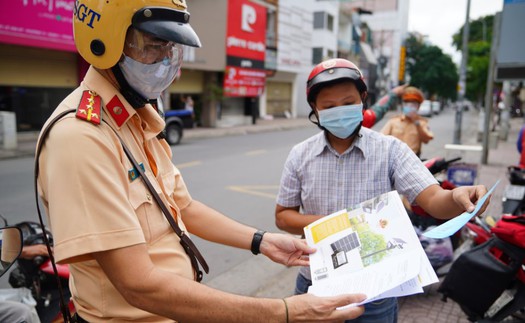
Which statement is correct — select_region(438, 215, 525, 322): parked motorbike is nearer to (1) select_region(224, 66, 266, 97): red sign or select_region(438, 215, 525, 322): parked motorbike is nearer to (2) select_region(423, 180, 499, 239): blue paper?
(2) select_region(423, 180, 499, 239): blue paper

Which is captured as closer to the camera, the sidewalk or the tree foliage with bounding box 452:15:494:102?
the sidewalk

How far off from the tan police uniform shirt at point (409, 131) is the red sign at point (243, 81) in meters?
16.2

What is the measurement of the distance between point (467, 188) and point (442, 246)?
8.15ft

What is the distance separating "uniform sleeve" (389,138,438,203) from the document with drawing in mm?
375

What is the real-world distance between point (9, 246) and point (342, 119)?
1.55m

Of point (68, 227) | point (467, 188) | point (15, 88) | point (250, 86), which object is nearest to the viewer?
point (68, 227)

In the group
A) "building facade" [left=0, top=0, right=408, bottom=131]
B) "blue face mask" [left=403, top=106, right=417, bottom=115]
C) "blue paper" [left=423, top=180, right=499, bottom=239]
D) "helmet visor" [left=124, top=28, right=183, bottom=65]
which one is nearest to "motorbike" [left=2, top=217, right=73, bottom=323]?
"helmet visor" [left=124, top=28, right=183, bottom=65]

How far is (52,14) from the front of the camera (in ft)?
40.8

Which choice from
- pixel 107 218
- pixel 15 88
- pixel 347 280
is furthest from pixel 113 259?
pixel 15 88

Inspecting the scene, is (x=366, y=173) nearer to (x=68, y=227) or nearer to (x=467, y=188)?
(x=467, y=188)

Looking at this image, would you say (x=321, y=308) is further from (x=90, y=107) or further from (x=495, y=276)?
(x=495, y=276)

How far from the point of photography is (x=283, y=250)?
69.7 inches

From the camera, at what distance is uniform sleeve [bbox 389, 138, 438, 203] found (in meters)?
1.92

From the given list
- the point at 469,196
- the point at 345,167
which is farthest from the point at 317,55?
the point at 469,196
